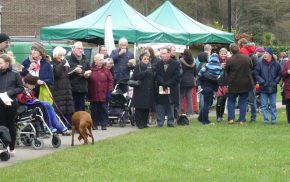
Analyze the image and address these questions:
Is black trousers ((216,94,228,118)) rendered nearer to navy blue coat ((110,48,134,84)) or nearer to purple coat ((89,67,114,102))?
navy blue coat ((110,48,134,84))

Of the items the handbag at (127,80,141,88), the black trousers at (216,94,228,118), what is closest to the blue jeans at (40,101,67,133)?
the handbag at (127,80,141,88)

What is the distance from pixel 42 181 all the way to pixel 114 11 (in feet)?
43.4

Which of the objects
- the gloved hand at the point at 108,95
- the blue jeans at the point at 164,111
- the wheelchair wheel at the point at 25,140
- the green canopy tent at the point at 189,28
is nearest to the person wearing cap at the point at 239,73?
the blue jeans at the point at 164,111

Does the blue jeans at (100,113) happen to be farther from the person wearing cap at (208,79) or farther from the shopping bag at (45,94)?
the person wearing cap at (208,79)

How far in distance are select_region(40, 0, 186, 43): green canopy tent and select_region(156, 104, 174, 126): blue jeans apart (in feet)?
13.4

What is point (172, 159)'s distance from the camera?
1067 cm

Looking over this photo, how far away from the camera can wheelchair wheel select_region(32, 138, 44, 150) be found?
490 inches

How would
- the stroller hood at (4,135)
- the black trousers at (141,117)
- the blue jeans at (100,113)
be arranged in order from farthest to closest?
1. the black trousers at (141,117)
2. the blue jeans at (100,113)
3. the stroller hood at (4,135)

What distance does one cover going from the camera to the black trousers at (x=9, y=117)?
11344 mm

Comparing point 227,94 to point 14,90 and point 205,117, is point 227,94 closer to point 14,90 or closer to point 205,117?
point 205,117

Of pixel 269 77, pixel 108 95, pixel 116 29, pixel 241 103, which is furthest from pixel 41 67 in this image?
pixel 116 29

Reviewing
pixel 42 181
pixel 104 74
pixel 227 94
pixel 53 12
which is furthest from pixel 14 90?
pixel 53 12

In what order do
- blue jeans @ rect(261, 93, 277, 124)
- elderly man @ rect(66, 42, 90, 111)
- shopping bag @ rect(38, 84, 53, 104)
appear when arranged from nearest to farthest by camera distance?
shopping bag @ rect(38, 84, 53, 104) → elderly man @ rect(66, 42, 90, 111) → blue jeans @ rect(261, 93, 277, 124)

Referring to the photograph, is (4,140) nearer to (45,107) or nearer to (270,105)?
(45,107)
